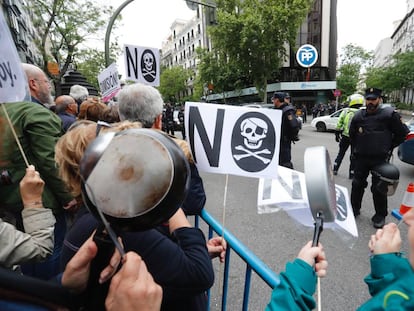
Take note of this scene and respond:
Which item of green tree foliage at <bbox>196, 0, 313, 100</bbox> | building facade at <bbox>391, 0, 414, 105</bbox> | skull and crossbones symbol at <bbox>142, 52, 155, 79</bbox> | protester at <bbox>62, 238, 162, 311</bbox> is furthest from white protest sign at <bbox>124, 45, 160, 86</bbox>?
building facade at <bbox>391, 0, 414, 105</bbox>

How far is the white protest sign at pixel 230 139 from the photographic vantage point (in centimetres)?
174

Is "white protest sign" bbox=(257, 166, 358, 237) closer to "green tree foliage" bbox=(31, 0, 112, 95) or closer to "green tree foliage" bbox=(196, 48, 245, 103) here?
"green tree foliage" bbox=(31, 0, 112, 95)

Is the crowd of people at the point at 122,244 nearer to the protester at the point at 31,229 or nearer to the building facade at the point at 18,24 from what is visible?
the protester at the point at 31,229

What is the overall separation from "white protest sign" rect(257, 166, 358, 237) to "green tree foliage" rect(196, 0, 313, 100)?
72.4 feet

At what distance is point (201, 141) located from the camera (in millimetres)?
1745

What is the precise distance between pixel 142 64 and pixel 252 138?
4243 mm

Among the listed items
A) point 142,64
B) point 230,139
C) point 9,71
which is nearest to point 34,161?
point 9,71

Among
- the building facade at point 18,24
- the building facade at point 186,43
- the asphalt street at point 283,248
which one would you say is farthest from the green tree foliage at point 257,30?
the building facade at point 186,43

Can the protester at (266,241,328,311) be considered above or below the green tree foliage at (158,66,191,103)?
below

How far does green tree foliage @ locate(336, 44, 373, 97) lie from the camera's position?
1539 inches

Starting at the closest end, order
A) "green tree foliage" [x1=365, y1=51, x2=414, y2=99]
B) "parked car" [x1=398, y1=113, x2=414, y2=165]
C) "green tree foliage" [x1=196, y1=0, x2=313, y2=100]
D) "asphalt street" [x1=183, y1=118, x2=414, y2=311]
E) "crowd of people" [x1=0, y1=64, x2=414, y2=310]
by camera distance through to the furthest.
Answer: "crowd of people" [x1=0, y1=64, x2=414, y2=310], "asphalt street" [x1=183, y1=118, x2=414, y2=311], "parked car" [x1=398, y1=113, x2=414, y2=165], "green tree foliage" [x1=196, y1=0, x2=313, y2=100], "green tree foliage" [x1=365, y1=51, x2=414, y2=99]

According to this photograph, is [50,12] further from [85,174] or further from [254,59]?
[85,174]

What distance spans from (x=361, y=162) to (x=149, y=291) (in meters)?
3.97

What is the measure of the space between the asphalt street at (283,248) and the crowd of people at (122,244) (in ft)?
0.77
